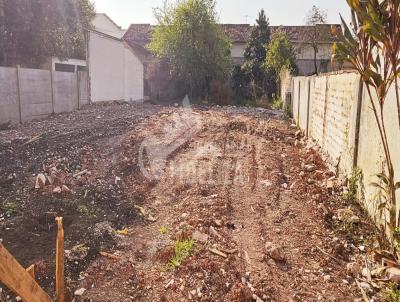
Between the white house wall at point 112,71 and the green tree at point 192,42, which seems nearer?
the white house wall at point 112,71

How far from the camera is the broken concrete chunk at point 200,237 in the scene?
377 centimetres

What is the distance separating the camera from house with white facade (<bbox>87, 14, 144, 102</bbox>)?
17750mm

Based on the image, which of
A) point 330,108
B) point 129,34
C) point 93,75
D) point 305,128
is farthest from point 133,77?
point 330,108

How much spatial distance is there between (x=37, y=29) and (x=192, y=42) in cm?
911

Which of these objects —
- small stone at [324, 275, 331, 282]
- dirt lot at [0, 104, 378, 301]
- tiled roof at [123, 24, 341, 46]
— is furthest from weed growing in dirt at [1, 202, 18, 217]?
tiled roof at [123, 24, 341, 46]

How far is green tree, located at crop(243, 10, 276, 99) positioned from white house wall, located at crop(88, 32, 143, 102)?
6880mm

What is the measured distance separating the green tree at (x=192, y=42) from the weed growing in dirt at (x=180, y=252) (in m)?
18.1

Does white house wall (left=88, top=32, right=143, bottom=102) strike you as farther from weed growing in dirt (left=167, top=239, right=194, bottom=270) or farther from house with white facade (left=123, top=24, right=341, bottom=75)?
weed growing in dirt (left=167, top=239, right=194, bottom=270)

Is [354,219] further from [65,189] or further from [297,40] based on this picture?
[297,40]

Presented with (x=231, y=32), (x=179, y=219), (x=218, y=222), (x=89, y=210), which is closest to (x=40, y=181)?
(x=89, y=210)

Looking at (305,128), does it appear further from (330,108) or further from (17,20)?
(17,20)

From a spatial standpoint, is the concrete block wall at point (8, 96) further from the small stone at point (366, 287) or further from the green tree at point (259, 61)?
the green tree at point (259, 61)

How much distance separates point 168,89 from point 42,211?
18763mm

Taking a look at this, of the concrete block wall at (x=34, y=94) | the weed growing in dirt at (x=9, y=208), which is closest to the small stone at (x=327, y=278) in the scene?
the weed growing in dirt at (x=9, y=208)
